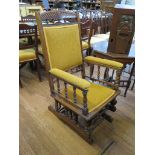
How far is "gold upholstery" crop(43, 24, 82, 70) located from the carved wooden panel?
0.38 m

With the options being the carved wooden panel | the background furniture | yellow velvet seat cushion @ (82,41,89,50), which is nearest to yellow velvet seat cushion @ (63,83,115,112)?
the background furniture

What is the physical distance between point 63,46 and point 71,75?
0.35m

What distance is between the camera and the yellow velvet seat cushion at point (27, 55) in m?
2.19

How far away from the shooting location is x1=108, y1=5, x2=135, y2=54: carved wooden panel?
143 cm

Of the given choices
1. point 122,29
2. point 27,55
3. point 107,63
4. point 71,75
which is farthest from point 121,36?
point 27,55

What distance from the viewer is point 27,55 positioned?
2.23m

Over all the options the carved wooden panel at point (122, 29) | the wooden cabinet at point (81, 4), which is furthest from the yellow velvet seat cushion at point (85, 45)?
the wooden cabinet at point (81, 4)

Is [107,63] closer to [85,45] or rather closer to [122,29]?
[122,29]

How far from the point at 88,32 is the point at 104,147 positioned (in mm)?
2116

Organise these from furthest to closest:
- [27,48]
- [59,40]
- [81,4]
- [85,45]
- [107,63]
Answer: [81,4]
[85,45]
[27,48]
[107,63]
[59,40]

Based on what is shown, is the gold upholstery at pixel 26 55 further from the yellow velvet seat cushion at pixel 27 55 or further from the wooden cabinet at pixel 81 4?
the wooden cabinet at pixel 81 4

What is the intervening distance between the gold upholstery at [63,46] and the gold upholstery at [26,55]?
982 mm
